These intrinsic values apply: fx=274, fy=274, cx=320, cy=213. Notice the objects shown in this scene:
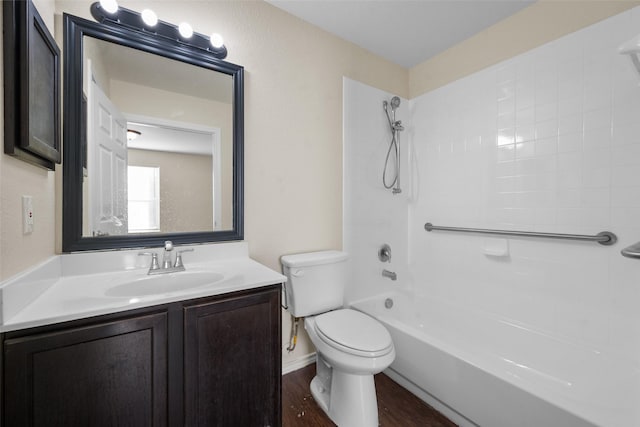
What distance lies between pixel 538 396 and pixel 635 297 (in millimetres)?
843

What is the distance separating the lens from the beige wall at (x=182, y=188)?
1402 millimetres

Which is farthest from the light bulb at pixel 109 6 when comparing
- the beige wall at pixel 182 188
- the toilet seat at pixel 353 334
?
the toilet seat at pixel 353 334

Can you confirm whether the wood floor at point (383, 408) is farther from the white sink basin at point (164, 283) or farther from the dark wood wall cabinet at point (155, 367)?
the white sink basin at point (164, 283)

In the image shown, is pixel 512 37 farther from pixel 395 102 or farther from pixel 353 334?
pixel 353 334

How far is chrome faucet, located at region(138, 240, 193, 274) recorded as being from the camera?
1.26 metres

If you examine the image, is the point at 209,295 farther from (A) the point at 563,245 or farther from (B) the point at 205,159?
(A) the point at 563,245

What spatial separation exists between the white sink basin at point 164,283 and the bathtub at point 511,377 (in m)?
1.10

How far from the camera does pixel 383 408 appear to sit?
1.53 m

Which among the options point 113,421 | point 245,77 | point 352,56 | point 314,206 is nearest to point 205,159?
point 245,77

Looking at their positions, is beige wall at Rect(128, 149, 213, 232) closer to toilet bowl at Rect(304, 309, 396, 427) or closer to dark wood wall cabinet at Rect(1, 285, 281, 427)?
dark wood wall cabinet at Rect(1, 285, 281, 427)

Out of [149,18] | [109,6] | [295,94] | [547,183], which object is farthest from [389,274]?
[109,6]

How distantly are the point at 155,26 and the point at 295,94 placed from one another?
812 mm

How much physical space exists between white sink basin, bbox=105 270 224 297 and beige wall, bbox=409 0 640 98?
224 cm

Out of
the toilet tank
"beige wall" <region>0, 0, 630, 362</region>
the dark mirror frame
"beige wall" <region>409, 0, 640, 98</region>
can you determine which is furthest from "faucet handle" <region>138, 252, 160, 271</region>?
"beige wall" <region>409, 0, 640, 98</region>
